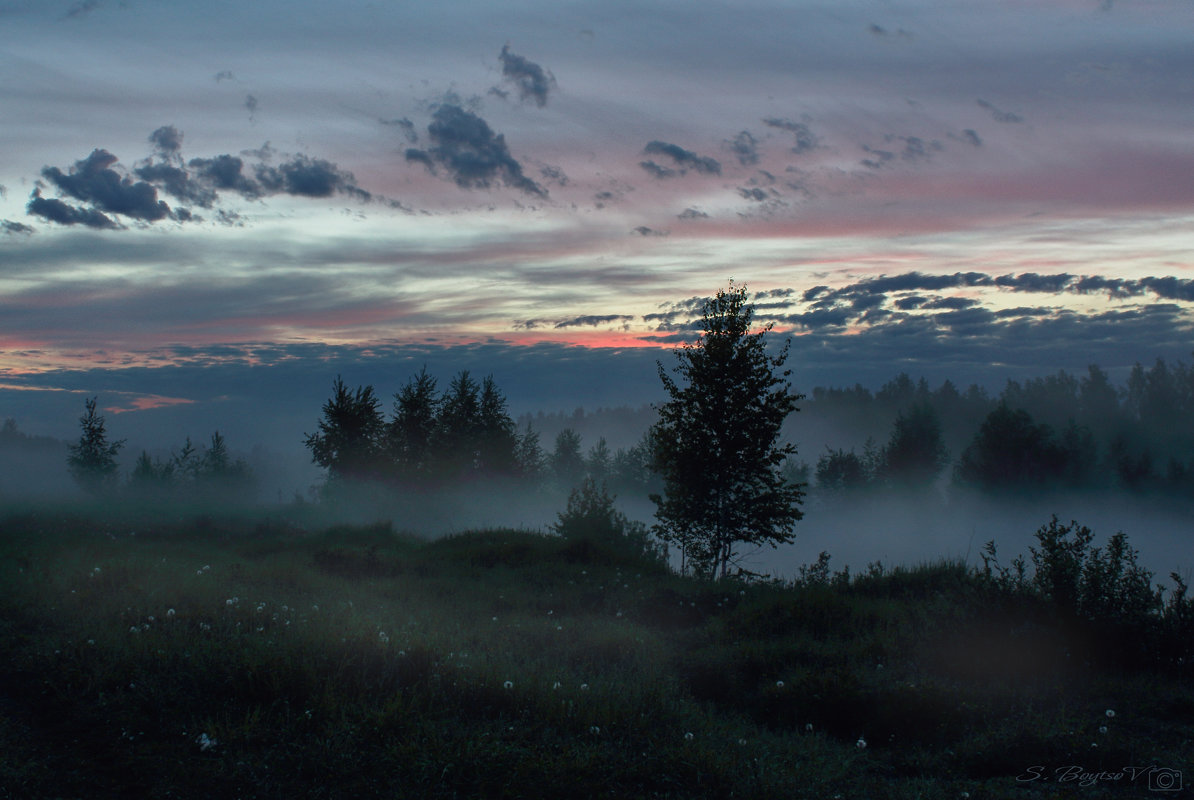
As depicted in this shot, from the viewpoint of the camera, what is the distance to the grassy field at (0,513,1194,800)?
16.5 ft

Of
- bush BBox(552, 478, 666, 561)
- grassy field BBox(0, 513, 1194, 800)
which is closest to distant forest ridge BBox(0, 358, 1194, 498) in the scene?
bush BBox(552, 478, 666, 561)

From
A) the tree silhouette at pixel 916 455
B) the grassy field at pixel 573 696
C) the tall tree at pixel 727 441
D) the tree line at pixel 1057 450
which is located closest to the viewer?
the grassy field at pixel 573 696

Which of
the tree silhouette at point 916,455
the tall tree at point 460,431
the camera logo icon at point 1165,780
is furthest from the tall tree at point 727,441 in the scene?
the tree silhouette at point 916,455

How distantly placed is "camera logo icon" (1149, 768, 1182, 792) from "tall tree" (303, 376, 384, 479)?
42999 millimetres

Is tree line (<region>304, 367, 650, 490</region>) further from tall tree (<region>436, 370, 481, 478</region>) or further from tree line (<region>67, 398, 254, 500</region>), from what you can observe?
tree line (<region>67, 398, 254, 500</region>)

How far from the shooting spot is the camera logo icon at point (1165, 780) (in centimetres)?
509

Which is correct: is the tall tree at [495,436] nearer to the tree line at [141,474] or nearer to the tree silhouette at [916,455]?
the tree line at [141,474]

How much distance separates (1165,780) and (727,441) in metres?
13.9

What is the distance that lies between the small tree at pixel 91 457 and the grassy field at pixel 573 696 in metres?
56.2

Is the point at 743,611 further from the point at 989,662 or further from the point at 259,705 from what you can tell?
the point at 259,705

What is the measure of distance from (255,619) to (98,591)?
339 centimetres

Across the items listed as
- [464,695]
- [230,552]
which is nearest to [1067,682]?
[464,695]

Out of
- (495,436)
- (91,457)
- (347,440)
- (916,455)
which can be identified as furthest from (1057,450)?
(91,457)

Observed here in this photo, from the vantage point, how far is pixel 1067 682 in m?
7.49
